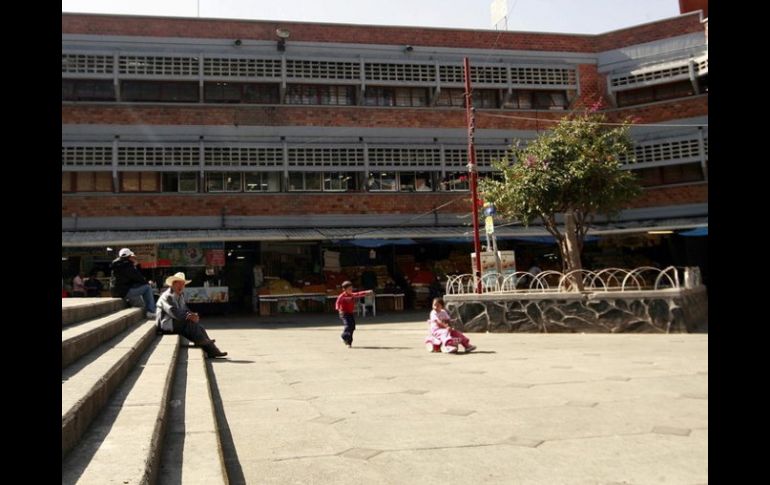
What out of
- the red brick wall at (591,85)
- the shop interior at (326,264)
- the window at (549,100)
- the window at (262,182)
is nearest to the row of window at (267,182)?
the window at (262,182)

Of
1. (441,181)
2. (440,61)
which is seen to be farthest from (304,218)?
(440,61)

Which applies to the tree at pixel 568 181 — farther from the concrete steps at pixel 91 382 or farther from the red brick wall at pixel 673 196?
the concrete steps at pixel 91 382

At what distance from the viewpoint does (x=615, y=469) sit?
3811 millimetres

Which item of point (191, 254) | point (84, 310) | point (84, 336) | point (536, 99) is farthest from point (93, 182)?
point (536, 99)

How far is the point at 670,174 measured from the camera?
22.8 metres

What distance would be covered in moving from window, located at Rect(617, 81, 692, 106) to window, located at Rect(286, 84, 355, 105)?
11044 mm

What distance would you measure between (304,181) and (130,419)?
59.7 ft

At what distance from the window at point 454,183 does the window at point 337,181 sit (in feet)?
11.9

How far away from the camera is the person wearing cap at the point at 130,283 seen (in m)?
12.6

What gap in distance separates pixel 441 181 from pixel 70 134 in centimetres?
1301
